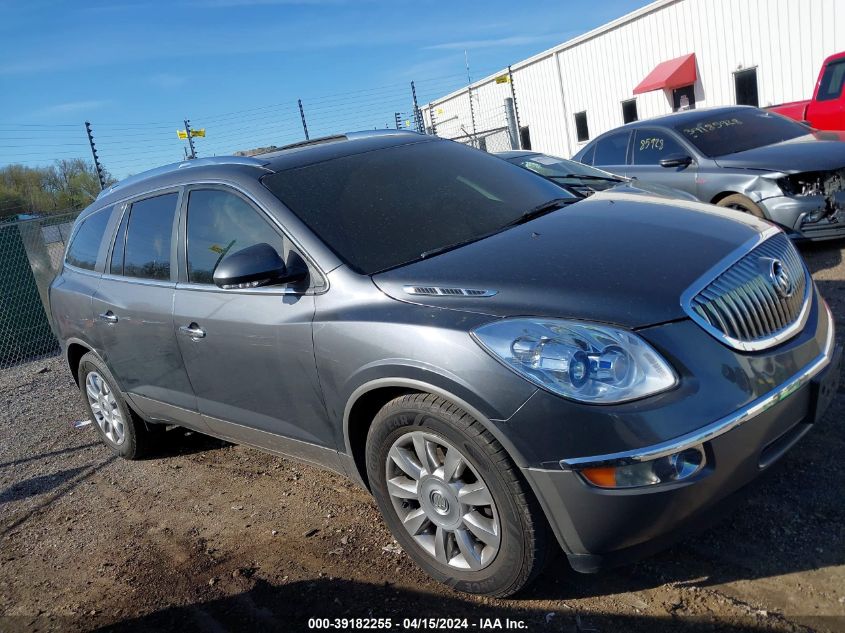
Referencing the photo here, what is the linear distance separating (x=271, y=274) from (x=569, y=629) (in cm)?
180

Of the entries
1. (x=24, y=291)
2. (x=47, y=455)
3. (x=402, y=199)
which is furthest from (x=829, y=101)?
(x=24, y=291)

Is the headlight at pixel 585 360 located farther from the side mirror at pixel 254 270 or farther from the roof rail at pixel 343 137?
the roof rail at pixel 343 137

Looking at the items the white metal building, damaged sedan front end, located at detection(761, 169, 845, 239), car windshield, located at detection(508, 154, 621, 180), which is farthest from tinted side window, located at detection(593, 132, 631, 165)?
the white metal building

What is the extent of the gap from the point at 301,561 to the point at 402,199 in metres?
1.79

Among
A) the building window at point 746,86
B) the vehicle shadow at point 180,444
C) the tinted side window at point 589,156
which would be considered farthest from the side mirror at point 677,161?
the building window at point 746,86

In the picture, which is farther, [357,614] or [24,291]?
[24,291]

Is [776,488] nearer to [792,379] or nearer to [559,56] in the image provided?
[792,379]

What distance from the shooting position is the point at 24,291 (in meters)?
10.2

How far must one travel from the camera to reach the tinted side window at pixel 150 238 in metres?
4.10

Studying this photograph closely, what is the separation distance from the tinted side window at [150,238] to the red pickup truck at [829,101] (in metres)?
8.66

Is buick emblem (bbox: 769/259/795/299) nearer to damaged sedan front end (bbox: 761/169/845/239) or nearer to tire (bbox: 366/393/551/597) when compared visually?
tire (bbox: 366/393/551/597)

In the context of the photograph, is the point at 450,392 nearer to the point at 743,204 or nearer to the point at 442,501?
the point at 442,501

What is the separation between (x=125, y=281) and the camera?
14.7 ft

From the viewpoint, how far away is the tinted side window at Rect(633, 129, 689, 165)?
790 centimetres
